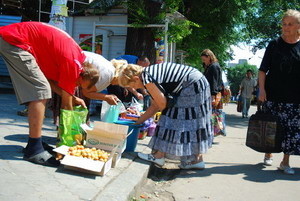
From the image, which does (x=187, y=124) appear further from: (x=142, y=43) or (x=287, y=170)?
(x=142, y=43)

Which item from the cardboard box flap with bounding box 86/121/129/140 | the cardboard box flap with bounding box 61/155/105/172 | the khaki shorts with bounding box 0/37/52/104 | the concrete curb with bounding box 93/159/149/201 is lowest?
the concrete curb with bounding box 93/159/149/201

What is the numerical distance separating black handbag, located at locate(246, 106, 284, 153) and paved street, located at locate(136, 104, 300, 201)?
345 millimetres

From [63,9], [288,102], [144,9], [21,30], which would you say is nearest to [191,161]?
[288,102]

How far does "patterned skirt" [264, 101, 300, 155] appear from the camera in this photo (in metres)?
4.76

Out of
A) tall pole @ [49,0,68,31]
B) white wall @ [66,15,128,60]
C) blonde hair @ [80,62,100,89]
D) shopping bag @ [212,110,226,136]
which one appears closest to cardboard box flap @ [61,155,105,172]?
blonde hair @ [80,62,100,89]

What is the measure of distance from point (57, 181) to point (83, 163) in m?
0.37

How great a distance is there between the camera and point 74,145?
414 centimetres

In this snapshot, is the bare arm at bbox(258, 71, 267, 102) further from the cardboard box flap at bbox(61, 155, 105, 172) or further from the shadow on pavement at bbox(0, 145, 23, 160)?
the shadow on pavement at bbox(0, 145, 23, 160)

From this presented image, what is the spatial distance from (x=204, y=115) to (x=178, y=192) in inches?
41.0

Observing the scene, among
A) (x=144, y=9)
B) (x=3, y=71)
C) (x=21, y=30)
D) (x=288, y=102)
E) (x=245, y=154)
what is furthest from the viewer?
(x=3, y=71)

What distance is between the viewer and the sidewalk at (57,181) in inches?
110

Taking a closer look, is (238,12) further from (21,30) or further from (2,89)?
(21,30)

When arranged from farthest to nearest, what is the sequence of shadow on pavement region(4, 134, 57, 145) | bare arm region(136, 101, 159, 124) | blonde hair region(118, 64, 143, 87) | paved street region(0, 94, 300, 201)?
shadow on pavement region(4, 134, 57, 145)
bare arm region(136, 101, 159, 124)
blonde hair region(118, 64, 143, 87)
paved street region(0, 94, 300, 201)

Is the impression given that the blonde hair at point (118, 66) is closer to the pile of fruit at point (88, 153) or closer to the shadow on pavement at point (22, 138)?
the pile of fruit at point (88, 153)
